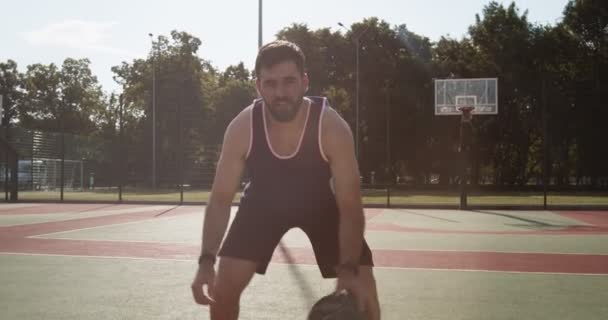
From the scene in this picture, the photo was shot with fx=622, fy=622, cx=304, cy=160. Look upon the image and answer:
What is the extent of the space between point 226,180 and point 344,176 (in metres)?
0.54

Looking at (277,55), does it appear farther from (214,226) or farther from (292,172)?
(214,226)

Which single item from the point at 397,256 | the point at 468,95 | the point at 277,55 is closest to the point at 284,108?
the point at 277,55

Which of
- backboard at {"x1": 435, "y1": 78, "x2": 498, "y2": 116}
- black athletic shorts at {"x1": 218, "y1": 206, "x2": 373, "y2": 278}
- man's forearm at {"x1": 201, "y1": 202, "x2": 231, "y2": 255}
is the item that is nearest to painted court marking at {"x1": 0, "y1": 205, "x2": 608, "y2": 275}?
black athletic shorts at {"x1": 218, "y1": 206, "x2": 373, "y2": 278}

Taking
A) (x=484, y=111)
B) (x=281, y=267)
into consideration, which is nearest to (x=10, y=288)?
(x=281, y=267)

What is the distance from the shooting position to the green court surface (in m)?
5.13

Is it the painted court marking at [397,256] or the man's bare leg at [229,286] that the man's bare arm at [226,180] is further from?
the painted court marking at [397,256]

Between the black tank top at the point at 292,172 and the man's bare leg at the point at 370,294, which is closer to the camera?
the man's bare leg at the point at 370,294

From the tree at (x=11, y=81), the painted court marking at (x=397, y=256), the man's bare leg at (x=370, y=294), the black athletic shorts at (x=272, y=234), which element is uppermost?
the tree at (x=11, y=81)

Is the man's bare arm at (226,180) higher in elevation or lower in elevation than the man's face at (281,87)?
lower

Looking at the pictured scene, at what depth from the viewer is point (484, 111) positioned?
71.3 feet

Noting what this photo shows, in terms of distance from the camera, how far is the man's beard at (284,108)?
9.00 ft

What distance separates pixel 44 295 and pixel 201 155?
4106 cm

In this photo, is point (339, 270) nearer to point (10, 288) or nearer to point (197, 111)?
point (10, 288)

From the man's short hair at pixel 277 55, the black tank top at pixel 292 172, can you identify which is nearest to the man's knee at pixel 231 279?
the black tank top at pixel 292 172
